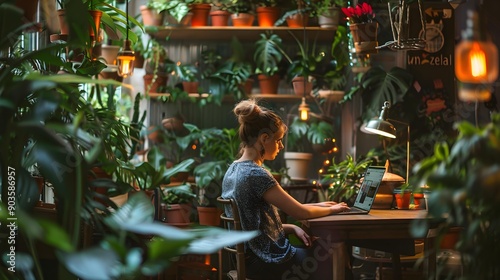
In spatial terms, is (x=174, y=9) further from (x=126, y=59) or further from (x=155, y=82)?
(x=126, y=59)

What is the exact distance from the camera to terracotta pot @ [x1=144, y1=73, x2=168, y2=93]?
7383 millimetres

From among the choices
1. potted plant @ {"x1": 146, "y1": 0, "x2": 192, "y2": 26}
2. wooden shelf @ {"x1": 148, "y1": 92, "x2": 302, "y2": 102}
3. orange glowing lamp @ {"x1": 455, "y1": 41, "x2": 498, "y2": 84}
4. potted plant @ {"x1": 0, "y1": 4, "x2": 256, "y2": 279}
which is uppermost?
potted plant @ {"x1": 146, "y1": 0, "x2": 192, "y2": 26}

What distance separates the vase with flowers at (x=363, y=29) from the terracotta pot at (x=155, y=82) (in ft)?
7.42

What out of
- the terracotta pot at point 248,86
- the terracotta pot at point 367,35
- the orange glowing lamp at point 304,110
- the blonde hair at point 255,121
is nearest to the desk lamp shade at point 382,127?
the blonde hair at point 255,121

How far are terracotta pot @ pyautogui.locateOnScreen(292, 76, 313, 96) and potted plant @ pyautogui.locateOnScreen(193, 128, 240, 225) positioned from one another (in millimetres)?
650

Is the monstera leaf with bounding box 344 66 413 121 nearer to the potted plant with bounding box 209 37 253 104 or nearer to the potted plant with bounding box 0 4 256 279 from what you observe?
the potted plant with bounding box 209 37 253 104

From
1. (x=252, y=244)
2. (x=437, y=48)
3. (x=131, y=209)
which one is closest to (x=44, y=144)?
(x=131, y=209)

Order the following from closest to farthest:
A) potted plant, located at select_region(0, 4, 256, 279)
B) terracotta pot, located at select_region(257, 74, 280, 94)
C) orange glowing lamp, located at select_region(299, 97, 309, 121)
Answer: potted plant, located at select_region(0, 4, 256, 279)
orange glowing lamp, located at select_region(299, 97, 309, 121)
terracotta pot, located at select_region(257, 74, 280, 94)

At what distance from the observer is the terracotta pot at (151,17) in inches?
285

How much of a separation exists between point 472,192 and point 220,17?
5487 millimetres

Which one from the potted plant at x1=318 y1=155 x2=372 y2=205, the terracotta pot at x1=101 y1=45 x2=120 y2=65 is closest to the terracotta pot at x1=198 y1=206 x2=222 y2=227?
the potted plant at x1=318 y1=155 x2=372 y2=205

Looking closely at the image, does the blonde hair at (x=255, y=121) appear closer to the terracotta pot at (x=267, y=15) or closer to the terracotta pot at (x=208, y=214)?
the terracotta pot at (x=208, y=214)

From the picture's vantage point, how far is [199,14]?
24.0 feet

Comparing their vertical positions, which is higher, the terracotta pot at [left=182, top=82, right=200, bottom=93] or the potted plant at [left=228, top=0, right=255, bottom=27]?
the potted plant at [left=228, top=0, right=255, bottom=27]
